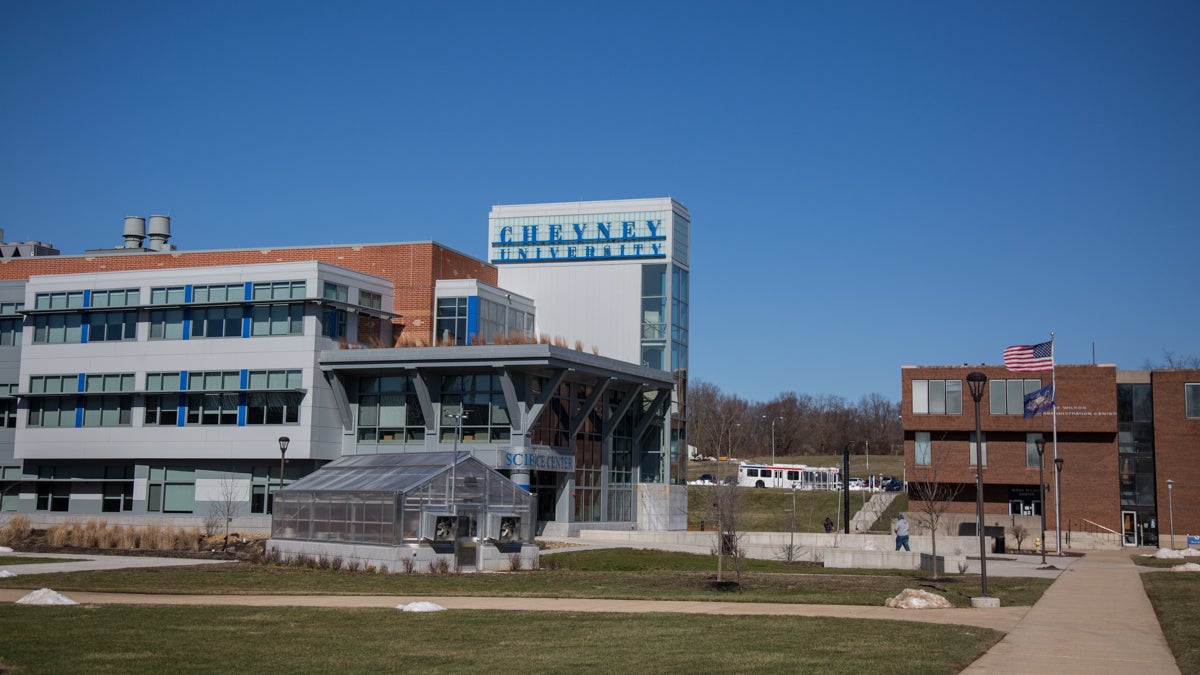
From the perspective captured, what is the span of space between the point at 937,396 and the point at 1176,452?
14030mm

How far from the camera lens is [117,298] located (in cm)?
6150

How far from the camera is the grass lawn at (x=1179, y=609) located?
17922mm

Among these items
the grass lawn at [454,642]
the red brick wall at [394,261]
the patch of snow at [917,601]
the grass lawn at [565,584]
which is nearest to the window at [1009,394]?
the red brick wall at [394,261]

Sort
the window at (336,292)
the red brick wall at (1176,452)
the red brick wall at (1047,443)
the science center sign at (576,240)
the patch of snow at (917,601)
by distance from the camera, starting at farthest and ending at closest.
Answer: the science center sign at (576,240)
the red brick wall at (1047,443)
the red brick wall at (1176,452)
the window at (336,292)
the patch of snow at (917,601)

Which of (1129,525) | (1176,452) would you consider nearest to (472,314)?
(1129,525)

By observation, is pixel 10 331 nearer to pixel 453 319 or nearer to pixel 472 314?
pixel 453 319

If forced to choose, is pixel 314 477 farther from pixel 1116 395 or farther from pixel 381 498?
pixel 1116 395

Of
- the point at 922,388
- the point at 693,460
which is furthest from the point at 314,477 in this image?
the point at 693,460

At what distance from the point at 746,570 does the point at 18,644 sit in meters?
24.1

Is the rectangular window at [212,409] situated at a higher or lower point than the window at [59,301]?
lower

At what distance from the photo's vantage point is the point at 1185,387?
68.1 metres

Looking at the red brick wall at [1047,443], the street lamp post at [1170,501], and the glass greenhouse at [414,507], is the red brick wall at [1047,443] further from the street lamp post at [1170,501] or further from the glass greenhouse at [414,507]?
the glass greenhouse at [414,507]

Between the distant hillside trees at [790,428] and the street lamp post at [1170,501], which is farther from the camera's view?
the distant hillside trees at [790,428]

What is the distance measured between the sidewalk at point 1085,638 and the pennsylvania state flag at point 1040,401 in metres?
33.0
